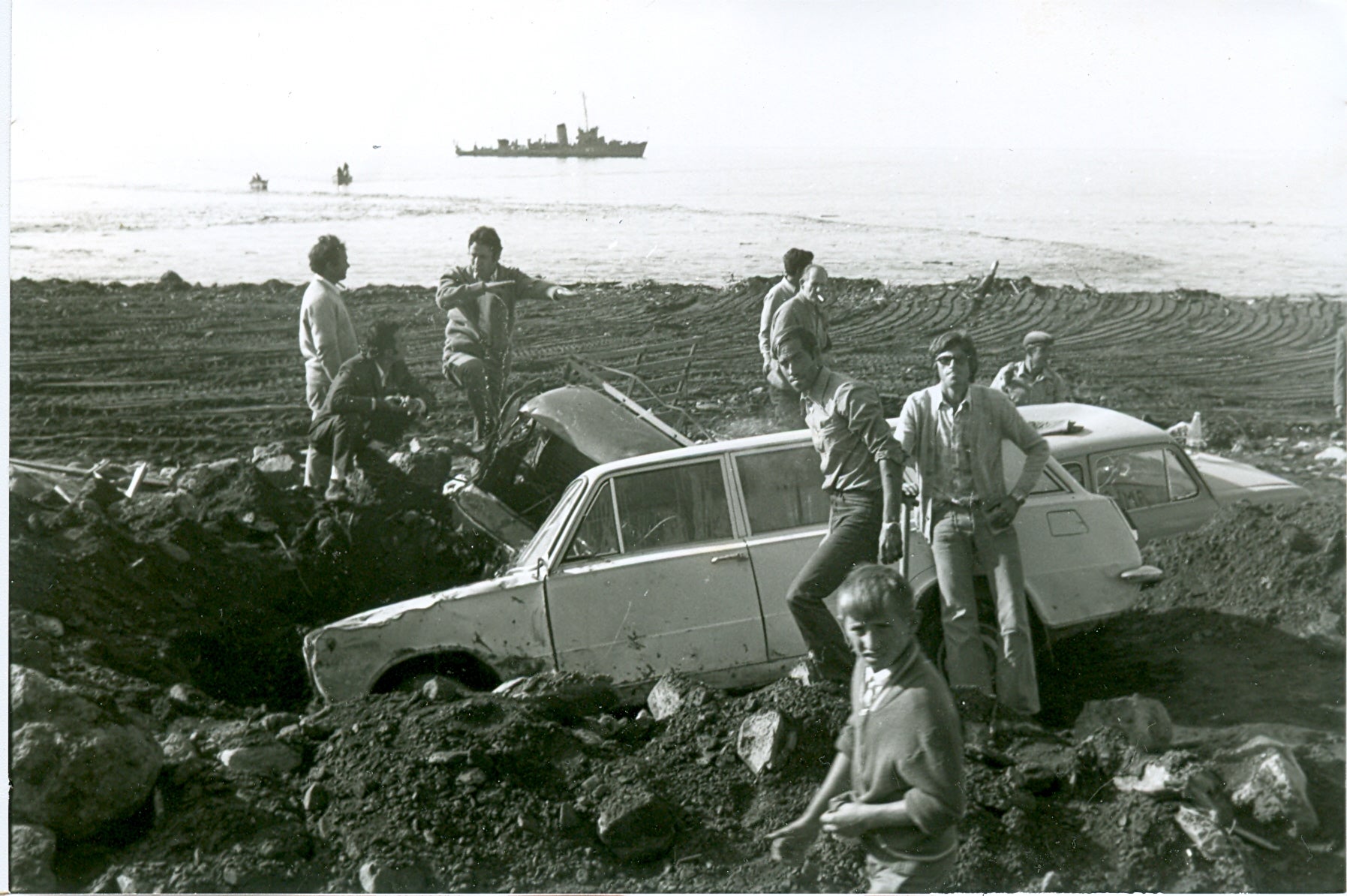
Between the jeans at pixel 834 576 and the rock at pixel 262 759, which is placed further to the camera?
the jeans at pixel 834 576

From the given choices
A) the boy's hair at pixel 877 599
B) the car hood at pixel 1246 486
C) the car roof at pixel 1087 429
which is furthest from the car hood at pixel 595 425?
the boy's hair at pixel 877 599

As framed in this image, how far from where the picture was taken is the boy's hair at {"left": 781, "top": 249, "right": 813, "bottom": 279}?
782cm

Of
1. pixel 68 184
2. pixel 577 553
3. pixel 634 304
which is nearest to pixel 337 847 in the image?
pixel 577 553

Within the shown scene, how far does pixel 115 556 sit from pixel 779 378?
156 inches

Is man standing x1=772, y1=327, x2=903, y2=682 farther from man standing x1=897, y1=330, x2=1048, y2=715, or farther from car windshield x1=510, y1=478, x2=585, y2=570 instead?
car windshield x1=510, y1=478, x2=585, y2=570

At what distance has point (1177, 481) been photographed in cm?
775

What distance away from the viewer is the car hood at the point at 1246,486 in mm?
7848

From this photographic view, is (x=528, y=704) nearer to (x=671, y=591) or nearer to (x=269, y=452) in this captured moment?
(x=671, y=591)

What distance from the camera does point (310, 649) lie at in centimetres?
575

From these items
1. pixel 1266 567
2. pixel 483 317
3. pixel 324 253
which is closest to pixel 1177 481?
pixel 1266 567

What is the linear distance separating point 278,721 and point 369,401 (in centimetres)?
233

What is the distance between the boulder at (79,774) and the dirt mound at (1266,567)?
204 inches

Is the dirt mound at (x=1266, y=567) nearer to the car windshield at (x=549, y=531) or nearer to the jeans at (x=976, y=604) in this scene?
the jeans at (x=976, y=604)

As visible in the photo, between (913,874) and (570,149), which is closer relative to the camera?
(913,874)
